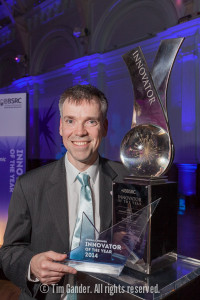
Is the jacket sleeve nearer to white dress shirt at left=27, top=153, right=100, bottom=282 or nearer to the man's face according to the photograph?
white dress shirt at left=27, top=153, right=100, bottom=282

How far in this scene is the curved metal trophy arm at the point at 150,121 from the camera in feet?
3.52

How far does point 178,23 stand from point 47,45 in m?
4.81

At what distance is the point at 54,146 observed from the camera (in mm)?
8961

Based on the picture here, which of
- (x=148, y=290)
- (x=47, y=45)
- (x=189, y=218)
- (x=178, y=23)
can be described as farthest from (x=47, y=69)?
(x=148, y=290)

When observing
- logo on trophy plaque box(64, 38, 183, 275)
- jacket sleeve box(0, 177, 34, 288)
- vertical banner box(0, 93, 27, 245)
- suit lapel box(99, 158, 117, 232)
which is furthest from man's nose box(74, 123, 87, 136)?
vertical banner box(0, 93, 27, 245)

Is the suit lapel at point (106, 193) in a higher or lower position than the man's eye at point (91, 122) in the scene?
lower

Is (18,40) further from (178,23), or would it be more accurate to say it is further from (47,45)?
(178,23)

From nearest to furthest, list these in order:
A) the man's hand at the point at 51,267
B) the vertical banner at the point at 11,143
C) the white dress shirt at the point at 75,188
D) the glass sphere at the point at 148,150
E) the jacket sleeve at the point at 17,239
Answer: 1. the man's hand at the point at 51,267
2. the glass sphere at the point at 148,150
3. the jacket sleeve at the point at 17,239
4. the white dress shirt at the point at 75,188
5. the vertical banner at the point at 11,143

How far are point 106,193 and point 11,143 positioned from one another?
97.5 inches

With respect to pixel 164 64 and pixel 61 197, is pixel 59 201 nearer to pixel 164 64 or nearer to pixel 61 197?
pixel 61 197

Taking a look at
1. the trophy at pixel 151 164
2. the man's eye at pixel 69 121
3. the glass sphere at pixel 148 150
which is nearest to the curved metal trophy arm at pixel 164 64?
the trophy at pixel 151 164

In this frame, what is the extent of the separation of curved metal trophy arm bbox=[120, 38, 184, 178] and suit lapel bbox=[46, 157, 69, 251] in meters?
0.34

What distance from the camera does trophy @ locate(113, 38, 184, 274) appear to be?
1.00 meters

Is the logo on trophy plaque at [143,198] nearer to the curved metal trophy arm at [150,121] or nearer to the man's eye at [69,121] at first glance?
the curved metal trophy arm at [150,121]
